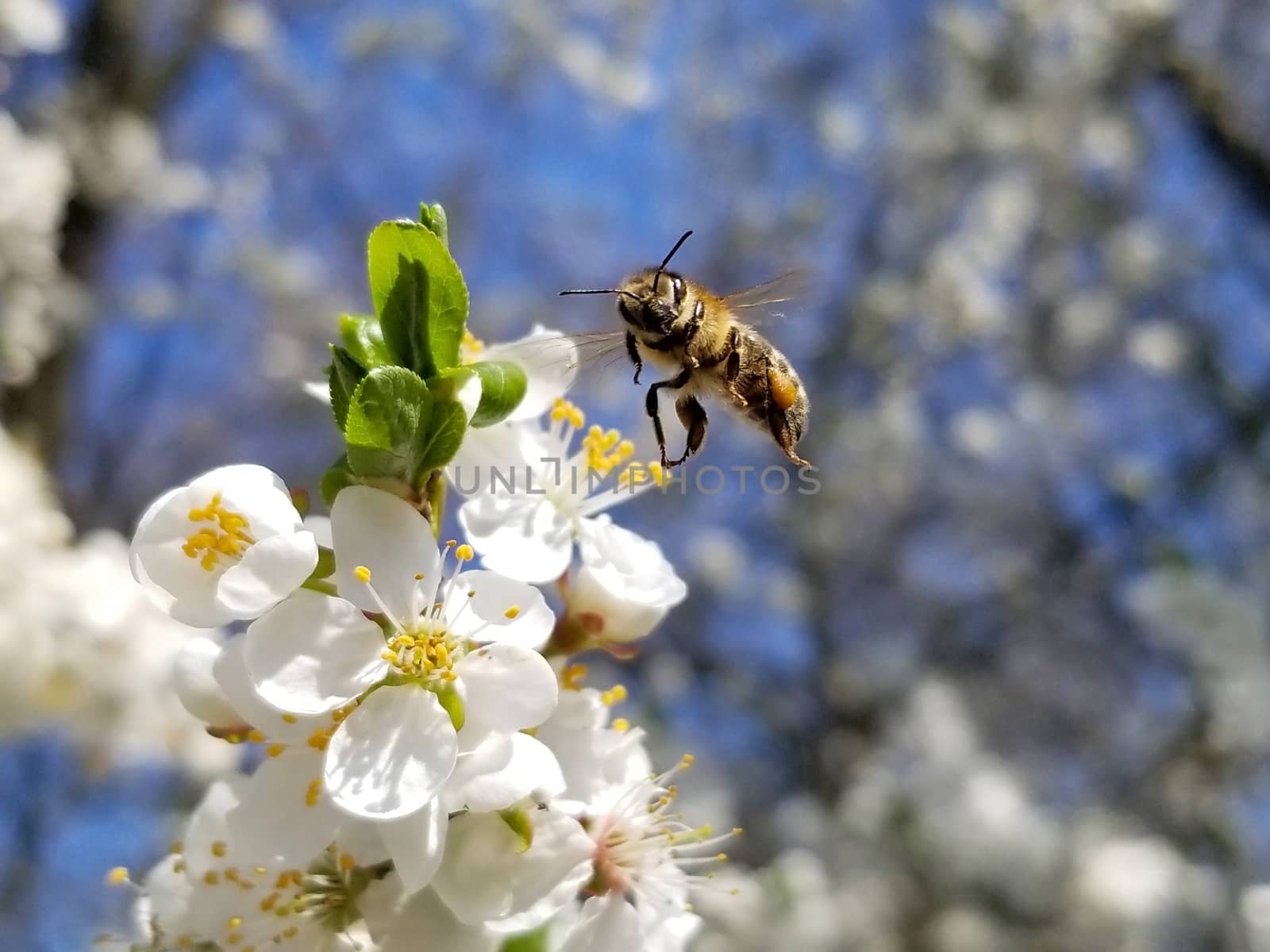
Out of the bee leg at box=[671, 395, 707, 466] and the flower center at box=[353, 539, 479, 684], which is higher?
the bee leg at box=[671, 395, 707, 466]

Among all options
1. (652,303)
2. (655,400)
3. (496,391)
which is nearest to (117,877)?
(496,391)

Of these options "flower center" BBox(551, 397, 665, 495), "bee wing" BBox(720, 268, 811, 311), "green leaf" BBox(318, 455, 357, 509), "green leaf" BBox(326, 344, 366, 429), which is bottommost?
"green leaf" BBox(318, 455, 357, 509)

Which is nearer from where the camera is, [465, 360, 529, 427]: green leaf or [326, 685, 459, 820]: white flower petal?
[326, 685, 459, 820]: white flower petal

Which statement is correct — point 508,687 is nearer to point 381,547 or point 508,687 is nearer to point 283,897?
point 381,547

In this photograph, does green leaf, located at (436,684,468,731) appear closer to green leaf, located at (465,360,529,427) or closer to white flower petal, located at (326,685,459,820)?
white flower petal, located at (326,685,459,820)

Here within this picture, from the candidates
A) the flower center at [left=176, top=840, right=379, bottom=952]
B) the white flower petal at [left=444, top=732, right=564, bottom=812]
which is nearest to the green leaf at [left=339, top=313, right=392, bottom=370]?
the white flower petal at [left=444, top=732, right=564, bottom=812]

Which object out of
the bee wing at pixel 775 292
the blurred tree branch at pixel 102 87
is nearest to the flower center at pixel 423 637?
the bee wing at pixel 775 292
